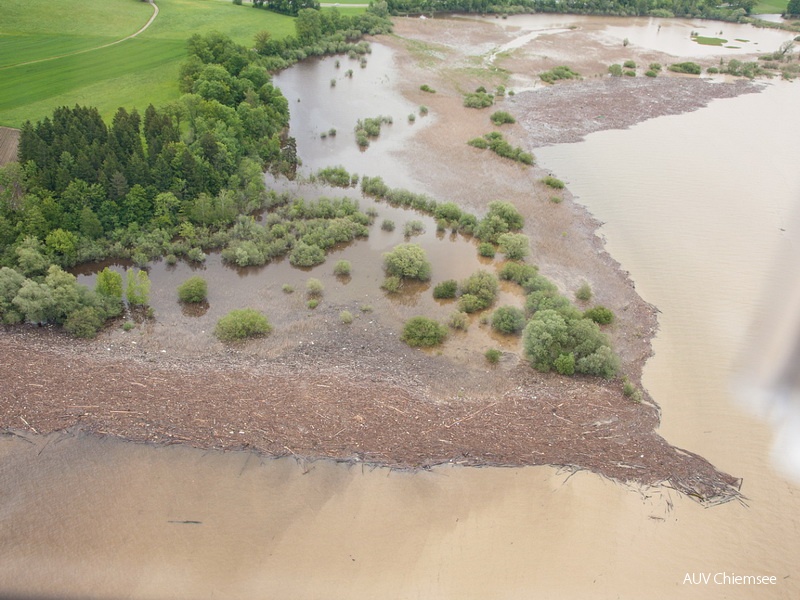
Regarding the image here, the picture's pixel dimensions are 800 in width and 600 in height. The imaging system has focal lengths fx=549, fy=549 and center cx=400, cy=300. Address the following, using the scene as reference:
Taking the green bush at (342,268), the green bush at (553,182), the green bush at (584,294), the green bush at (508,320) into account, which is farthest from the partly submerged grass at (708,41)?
the green bush at (342,268)

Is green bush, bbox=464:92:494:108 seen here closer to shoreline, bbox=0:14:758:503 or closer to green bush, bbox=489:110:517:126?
green bush, bbox=489:110:517:126

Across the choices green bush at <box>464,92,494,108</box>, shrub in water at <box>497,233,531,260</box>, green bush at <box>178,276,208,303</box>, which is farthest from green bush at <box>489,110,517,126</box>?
green bush at <box>178,276,208,303</box>

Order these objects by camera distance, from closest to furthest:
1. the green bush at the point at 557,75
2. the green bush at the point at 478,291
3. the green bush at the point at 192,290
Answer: the green bush at the point at 192,290
the green bush at the point at 478,291
the green bush at the point at 557,75

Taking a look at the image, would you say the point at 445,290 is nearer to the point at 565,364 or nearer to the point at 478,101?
the point at 565,364

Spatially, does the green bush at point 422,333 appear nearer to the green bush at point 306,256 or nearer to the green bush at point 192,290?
the green bush at point 306,256

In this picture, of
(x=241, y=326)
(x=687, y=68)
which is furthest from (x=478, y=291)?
(x=687, y=68)

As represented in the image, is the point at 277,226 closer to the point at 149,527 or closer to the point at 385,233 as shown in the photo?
the point at 385,233
